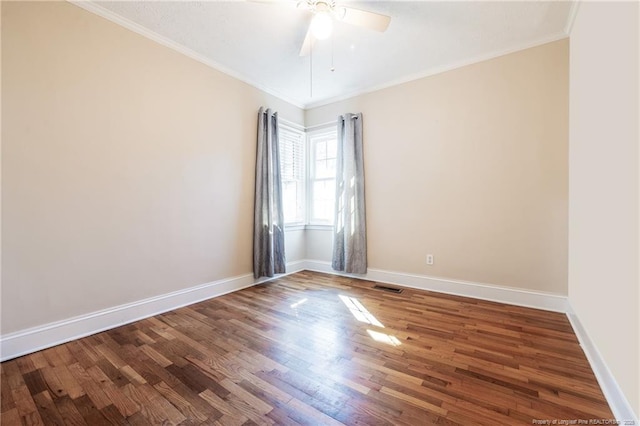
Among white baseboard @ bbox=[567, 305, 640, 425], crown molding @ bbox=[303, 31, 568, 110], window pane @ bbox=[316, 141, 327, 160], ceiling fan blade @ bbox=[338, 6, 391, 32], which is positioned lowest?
white baseboard @ bbox=[567, 305, 640, 425]

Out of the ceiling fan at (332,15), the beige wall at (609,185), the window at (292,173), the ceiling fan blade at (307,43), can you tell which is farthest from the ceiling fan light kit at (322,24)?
the window at (292,173)

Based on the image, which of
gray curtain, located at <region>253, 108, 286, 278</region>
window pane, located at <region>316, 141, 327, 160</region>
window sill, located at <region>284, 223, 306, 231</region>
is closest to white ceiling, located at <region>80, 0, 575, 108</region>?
gray curtain, located at <region>253, 108, 286, 278</region>

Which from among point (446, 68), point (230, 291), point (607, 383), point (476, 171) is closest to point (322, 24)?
point (446, 68)

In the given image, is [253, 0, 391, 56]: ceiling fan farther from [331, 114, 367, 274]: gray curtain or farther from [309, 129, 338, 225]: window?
[309, 129, 338, 225]: window

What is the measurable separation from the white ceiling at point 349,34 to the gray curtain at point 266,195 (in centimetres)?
63

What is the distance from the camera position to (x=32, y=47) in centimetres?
192

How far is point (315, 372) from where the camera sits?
1667 millimetres

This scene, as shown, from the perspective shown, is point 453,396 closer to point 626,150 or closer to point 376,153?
point 626,150

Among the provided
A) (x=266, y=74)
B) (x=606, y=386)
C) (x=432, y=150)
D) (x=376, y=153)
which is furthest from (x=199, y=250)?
(x=606, y=386)

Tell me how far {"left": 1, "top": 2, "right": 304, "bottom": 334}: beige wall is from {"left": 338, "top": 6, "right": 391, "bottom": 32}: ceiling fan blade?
1.79 m

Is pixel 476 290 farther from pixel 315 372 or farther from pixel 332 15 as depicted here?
pixel 332 15

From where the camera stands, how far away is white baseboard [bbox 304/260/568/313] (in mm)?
2588

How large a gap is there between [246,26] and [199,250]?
2276 mm

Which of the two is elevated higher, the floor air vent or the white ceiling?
the white ceiling
